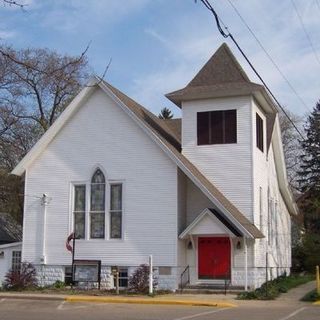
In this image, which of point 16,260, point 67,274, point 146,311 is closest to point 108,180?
point 67,274

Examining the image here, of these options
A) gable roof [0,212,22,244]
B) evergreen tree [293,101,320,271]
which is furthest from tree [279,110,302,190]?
gable roof [0,212,22,244]

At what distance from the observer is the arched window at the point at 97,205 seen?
28844 mm

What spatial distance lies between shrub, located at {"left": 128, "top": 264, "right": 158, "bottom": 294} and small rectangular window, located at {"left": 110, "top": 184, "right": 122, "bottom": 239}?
2575mm

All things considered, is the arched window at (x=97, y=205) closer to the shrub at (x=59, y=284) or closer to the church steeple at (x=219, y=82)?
the shrub at (x=59, y=284)

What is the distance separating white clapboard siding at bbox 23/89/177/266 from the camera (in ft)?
91.0

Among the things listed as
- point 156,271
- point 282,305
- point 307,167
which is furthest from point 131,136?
point 307,167

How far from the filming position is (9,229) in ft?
141

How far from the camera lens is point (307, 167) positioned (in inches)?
2260

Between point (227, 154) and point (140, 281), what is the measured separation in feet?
24.5

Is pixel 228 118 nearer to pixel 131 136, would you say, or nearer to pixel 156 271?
pixel 131 136

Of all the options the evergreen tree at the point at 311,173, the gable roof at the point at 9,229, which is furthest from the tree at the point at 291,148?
the gable roof at the point at 9,229

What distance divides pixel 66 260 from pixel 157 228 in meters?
4.75

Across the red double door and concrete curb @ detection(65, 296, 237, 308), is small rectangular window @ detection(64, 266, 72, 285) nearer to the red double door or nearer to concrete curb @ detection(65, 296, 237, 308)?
concrete curb @ detection(65, 296, 237, 308)

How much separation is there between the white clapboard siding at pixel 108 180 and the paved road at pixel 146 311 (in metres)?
5.64
